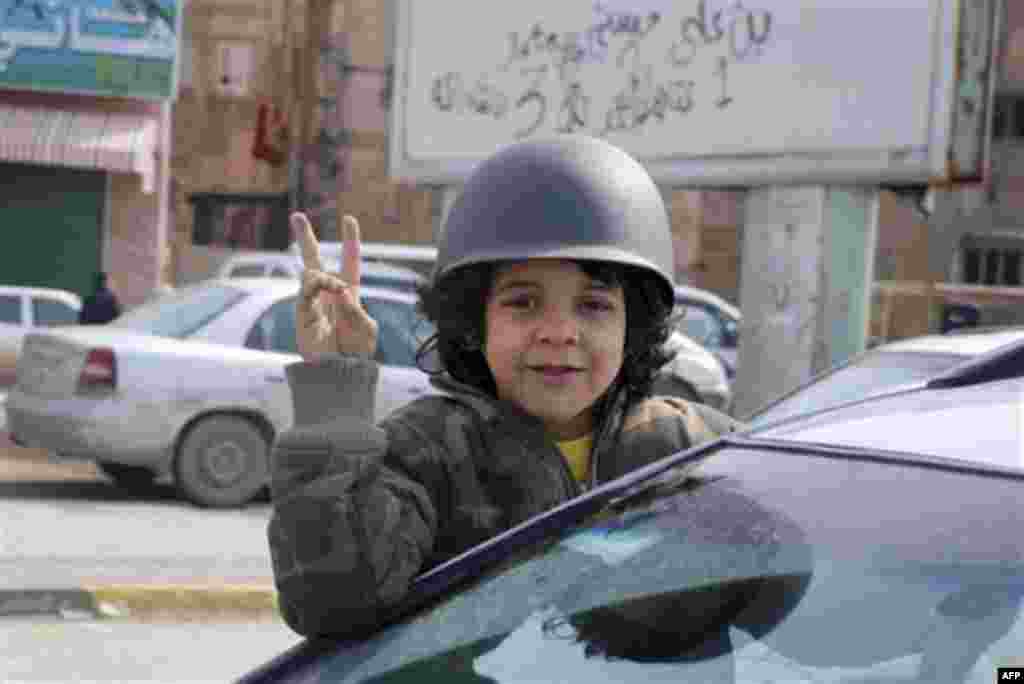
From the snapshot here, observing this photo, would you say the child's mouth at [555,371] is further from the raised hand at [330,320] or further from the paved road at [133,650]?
the paved road at [133,650]

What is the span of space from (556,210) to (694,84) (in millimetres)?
10373

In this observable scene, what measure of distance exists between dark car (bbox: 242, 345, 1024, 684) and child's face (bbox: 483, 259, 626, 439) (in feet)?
1.09

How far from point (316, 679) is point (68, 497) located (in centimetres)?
936

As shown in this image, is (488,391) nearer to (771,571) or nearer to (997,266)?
(771,571)

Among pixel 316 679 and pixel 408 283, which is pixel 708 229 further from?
pixel 316 679

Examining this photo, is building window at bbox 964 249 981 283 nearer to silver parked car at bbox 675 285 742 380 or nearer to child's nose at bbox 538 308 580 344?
silver parked car at bbox 675 285 742 380

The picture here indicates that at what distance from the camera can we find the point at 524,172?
2.37 meters

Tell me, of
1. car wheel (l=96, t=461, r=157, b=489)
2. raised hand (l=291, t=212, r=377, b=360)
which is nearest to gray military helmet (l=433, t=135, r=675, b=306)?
raised hand (l=291, t=212, r=377, b=360)

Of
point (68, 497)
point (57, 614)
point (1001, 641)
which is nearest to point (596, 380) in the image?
point (1001, 641)

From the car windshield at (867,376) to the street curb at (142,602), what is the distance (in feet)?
7.47

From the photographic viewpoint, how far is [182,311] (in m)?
10.9

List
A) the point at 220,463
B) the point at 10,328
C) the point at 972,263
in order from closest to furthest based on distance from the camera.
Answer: the point at 220,463, the point at 10,328, the point at 972,263

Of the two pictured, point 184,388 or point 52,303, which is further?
point 52,303

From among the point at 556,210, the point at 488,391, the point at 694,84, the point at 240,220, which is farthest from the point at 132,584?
the point at 240,220
